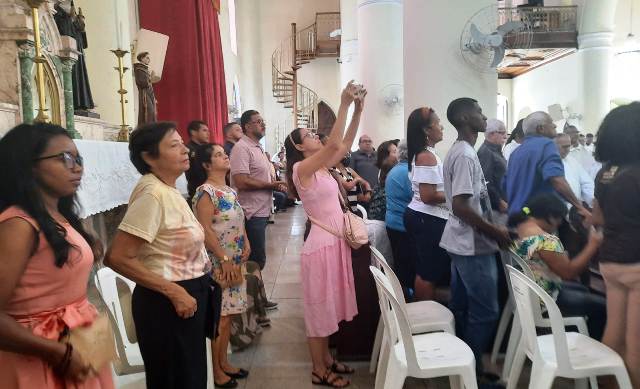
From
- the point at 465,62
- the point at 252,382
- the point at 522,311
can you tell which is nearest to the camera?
the point at 522,311

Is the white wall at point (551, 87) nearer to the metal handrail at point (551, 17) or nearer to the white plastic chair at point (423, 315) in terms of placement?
the metal handrail at point (551, 17)

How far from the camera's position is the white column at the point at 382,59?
24.4 ft

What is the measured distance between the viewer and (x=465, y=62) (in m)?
4.37

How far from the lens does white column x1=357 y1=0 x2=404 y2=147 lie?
293 inches

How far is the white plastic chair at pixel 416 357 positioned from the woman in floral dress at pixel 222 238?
856 millimetres

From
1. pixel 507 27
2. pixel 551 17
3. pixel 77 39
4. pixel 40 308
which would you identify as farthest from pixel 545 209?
pixel 551 17

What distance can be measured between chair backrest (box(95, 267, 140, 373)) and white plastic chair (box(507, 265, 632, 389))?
153 cm

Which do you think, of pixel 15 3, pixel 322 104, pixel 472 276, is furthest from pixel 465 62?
pixel 322 104

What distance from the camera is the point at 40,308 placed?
43.8 inches

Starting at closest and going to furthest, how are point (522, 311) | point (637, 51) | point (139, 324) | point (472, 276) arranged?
point (139, 324) < point (522, 311) < point (472, 276) < point (637, 51)

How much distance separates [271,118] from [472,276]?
14.9 meters

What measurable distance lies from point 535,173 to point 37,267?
103 inches

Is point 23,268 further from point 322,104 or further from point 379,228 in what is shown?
point 322,104

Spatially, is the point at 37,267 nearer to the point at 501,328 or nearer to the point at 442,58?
the point at 501,328
